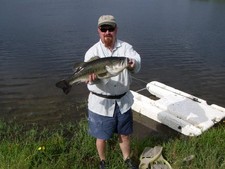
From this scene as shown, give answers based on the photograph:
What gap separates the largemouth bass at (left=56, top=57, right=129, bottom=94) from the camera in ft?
14.2

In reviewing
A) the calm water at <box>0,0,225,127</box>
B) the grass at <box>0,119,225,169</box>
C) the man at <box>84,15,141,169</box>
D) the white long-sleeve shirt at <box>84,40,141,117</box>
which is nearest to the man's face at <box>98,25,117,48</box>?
the man at <box>84,15,141,169</box>

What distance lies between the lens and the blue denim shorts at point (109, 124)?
4867mm

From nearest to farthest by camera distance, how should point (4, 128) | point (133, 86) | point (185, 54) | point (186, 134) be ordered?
point (186, 134) → point (4, 128) → point (133, 86) → point (185, 54)

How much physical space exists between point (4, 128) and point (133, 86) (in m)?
4.92

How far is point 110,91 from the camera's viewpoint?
15.5ft

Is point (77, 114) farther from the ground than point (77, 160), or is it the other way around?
point (77, 160)

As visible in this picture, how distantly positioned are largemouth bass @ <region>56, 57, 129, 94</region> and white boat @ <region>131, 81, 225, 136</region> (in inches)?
125

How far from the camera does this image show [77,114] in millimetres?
9055

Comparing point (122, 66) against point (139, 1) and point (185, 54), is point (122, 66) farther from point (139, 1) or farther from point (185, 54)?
point (139, 1)

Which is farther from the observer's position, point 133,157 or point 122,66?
point 133,157

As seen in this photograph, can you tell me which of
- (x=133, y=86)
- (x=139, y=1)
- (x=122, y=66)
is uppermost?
(x=122, y=66)

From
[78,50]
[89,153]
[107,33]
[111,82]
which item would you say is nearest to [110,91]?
[111,82]

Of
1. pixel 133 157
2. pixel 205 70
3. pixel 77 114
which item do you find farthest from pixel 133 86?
pixel 133 157

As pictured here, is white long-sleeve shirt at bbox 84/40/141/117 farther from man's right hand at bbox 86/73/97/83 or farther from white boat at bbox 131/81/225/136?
white boat at bbox 131/81/225/136
